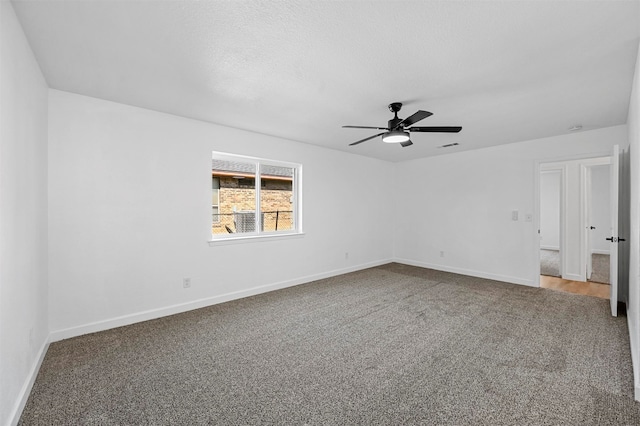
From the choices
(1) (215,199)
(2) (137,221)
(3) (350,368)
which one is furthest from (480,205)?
(2) (137,221)

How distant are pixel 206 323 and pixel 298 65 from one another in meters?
2.79

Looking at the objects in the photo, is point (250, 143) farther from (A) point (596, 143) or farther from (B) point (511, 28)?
(A) point (596, 143)

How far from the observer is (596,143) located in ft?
13.7

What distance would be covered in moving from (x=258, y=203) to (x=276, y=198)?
36cm

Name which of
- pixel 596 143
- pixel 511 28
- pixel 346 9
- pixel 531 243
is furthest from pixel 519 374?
pixel 596 143

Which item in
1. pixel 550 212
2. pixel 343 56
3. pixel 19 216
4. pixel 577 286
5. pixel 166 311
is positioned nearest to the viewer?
pixel 19 216

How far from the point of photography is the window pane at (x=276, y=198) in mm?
4609

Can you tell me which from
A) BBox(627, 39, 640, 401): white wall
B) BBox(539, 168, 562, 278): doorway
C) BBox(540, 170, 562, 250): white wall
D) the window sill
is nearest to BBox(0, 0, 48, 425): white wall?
the window sill

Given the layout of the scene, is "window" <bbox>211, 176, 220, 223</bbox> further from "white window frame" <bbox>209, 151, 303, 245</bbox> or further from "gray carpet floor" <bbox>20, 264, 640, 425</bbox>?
"gray carpet floor" <bbox>20, 264, 640, 425</bbox>

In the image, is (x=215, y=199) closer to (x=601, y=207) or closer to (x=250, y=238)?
(x=250, y=238)

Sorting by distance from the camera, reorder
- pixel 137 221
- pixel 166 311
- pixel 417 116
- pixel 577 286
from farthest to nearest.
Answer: pixel 577 286 → pixel 166 311 → pixel 137 221 → pixel 417 116

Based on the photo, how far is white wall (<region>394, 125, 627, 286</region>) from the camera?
4.68 meters

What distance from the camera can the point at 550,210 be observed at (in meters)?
8.25

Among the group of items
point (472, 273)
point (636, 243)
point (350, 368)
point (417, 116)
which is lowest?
point (350, 368)
